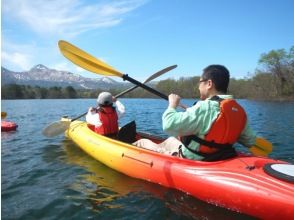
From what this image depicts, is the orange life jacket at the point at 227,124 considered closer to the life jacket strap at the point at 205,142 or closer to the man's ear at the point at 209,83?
the life jacket strap at the point at 205,142

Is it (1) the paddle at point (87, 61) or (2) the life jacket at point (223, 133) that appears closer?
(2) the life jacket at point (223, 133)

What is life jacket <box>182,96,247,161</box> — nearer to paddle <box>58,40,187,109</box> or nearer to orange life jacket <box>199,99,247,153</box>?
orange life jacket <box>199,99,247,153</box>

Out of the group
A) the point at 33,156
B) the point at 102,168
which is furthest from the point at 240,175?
the point at 33,156

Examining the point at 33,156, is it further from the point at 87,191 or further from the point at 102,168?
the point at 87,191

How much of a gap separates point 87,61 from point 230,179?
420 cm

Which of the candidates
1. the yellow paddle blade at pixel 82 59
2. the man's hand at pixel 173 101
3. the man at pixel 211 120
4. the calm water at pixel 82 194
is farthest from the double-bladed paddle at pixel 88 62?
the man at pixel 211 120

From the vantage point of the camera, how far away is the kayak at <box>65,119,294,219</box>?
3.69m

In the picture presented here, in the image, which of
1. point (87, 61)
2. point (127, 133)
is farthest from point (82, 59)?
point (127, 133)

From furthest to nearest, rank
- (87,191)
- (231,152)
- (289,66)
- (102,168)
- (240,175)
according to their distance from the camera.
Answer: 1. (289,66)
2. (102,168)
3. (87,191)
4. (231,152)
5. (240,175)

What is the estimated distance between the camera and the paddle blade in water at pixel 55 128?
9031mm

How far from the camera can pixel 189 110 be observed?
4.07 m

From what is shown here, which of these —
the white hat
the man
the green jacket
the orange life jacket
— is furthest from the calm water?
the white hat

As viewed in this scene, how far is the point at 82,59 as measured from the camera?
7.16 meters

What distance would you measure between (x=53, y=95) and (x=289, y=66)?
45.9m
